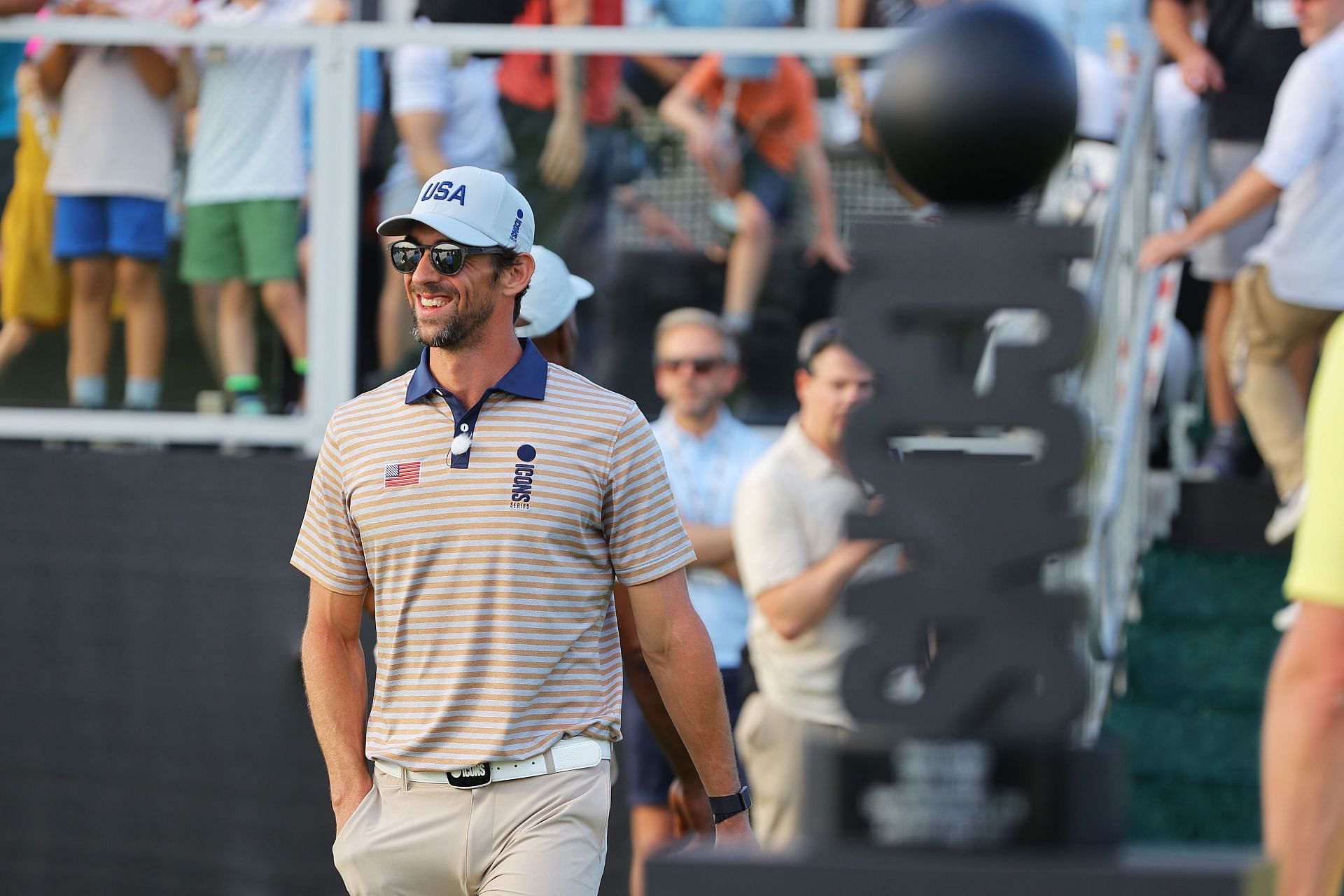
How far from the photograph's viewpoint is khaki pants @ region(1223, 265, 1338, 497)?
245 inches

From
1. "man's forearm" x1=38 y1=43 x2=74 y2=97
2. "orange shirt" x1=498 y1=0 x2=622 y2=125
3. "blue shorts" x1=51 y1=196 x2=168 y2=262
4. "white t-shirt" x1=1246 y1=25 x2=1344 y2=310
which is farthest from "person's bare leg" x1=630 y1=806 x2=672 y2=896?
"man's forearm" x1=38 y1=43 x2=74 y2=97

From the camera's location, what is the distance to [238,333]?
6410mm

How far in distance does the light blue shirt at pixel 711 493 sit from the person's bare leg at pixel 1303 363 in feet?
6.59

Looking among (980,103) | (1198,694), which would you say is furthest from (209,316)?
(980,103)

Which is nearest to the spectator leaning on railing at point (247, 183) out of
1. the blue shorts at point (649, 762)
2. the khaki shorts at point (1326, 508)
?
the blue shorts at point (649, 762)

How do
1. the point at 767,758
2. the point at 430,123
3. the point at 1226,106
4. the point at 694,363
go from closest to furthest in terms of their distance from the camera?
the point at 767,758 < the point at 694,363 < the point at 430,123 < the point at 1226,106

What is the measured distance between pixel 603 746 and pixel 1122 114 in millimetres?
4571

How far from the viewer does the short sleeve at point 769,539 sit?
503cm

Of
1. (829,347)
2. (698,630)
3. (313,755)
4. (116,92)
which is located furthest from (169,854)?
(698,630)

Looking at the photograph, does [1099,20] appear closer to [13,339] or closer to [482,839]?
[13,339]

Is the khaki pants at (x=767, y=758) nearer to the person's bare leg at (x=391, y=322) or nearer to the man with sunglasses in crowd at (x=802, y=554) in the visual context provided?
the man with sunglasses in crowd at (x=802, y=554)

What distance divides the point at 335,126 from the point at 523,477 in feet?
10.9

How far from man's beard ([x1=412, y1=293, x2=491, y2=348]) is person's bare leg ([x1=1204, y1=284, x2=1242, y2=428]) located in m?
4.02

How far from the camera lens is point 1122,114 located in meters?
7.25
